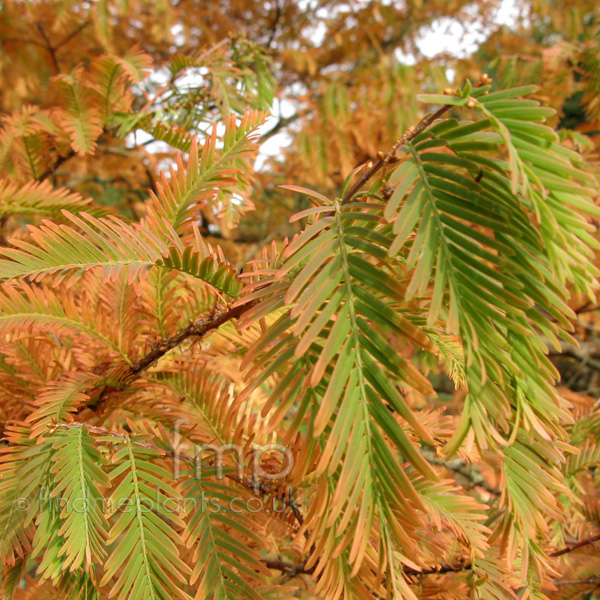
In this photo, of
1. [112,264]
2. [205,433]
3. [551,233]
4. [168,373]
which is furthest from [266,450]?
[551,233]

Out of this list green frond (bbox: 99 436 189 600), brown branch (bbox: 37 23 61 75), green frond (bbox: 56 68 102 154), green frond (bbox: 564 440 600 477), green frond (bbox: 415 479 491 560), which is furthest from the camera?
brown branch (bbox: 37 23 61 75)

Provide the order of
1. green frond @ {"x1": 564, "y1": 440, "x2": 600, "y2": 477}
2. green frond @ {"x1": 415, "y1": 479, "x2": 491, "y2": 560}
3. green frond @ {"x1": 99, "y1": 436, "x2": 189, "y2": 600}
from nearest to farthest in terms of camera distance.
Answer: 1. green frond @ {"x1": 99, "y1": 436, "x2": 189, "y2": 600}
2. green frond @ {"x1": 415, "y1": 479, "x2": 491, "y2": 560}
3. green frond @ {"x1": 564, "y1": 440, "x2": 600, "y2": 477}

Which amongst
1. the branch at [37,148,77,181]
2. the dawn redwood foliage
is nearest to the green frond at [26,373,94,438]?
the dawn redwood foliage

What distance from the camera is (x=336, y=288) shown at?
0.35m

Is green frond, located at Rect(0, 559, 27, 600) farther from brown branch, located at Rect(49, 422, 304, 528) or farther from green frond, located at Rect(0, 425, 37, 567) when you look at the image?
brown branch, located at Rect(49, 422, 304, 528)

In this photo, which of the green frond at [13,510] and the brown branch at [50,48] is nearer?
the green frond at [13,510]

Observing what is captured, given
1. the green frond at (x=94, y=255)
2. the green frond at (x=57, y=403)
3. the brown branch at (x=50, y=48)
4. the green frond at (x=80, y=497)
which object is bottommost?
the green frond at (x=80, y=497)

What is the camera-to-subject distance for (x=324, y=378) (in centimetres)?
36

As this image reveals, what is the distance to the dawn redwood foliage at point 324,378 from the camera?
0.31 metres

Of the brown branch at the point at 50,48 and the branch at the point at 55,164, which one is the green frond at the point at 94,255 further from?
the brown branch at the point at 50,48

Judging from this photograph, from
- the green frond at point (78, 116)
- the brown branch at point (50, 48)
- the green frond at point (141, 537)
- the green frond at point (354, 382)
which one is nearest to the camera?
the green frond at point (354, 382)

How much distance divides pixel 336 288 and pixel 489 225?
0.41 feet

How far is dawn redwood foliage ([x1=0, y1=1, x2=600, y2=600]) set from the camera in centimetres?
31

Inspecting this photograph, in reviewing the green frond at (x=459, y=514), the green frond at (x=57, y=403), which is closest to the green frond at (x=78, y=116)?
the green frond at (x=57, y=403)
